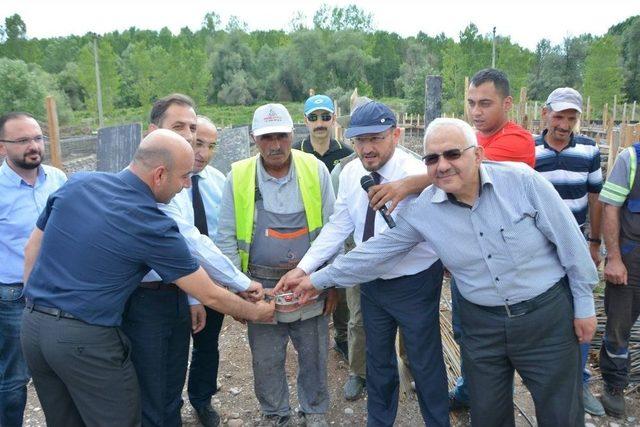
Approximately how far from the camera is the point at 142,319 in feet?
10.3

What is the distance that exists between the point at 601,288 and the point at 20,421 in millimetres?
6158

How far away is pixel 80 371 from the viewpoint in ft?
8.62

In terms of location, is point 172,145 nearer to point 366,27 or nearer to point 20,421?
point 20,421

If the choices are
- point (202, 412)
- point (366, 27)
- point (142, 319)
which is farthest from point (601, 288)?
point (366, 27)

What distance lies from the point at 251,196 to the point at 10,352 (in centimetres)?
213

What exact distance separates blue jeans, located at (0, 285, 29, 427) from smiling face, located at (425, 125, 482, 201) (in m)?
3.11

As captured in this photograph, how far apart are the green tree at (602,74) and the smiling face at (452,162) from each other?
40656mm

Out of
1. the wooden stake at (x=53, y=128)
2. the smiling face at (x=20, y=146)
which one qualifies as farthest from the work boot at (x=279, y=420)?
the wooden stake at (x=53, y=128)

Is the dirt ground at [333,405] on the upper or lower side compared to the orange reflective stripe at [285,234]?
lower

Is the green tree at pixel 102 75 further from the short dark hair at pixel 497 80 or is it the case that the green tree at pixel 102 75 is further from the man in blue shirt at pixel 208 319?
the short dark hair at pixel 497 80

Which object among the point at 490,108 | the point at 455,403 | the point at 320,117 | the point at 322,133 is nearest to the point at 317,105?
the point at 320,117

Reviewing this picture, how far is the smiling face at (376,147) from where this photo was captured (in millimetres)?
3271

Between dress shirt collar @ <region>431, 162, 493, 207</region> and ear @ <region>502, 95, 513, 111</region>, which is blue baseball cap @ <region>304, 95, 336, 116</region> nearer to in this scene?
ear @ <region>502, 95, 513, 111</region>

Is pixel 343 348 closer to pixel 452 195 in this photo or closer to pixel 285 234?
pixel 285 234
